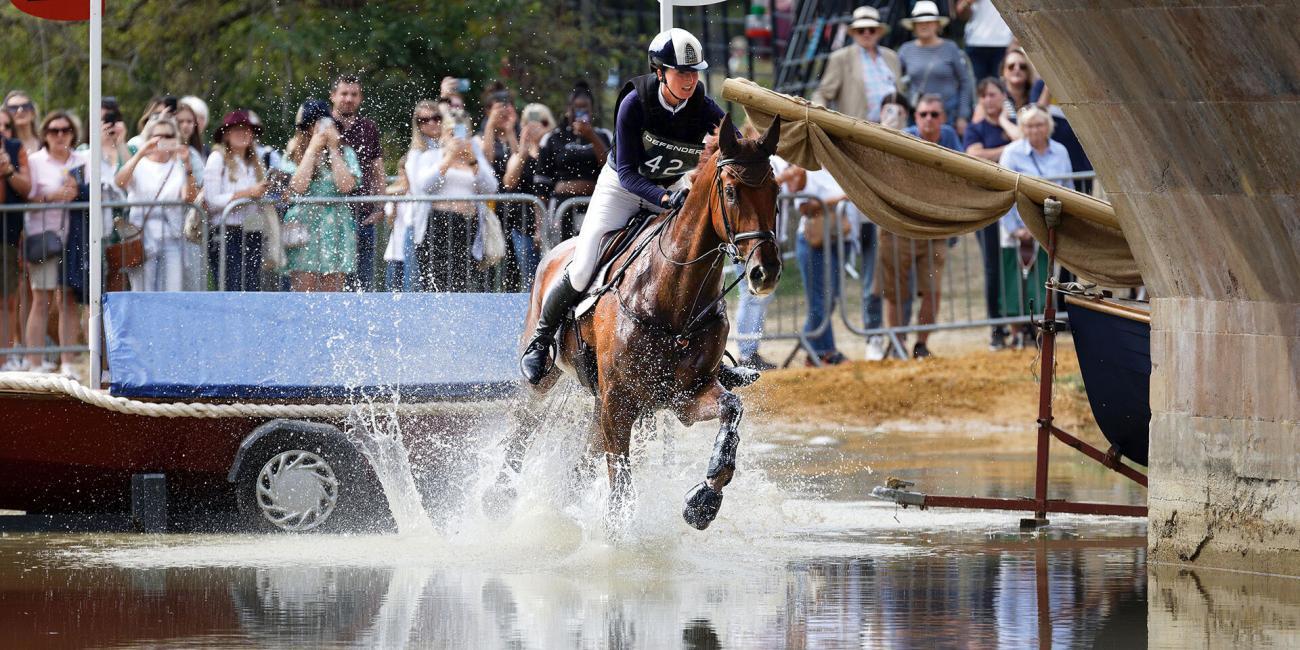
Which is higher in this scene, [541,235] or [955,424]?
[541,235]

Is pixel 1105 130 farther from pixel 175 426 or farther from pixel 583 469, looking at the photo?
pixel 175 426

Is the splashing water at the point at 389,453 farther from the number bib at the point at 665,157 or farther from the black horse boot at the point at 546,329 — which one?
the number bib at the point at 665,157

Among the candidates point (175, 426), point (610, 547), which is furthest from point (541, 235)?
point (610, 547)

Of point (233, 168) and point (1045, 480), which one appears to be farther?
point (233, 168)

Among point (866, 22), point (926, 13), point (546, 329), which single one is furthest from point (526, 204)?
point (926, 13)

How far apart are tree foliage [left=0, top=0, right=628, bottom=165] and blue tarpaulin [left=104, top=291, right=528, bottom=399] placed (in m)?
11.1

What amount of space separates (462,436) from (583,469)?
4.69 ft

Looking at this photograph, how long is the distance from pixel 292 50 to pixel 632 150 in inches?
528

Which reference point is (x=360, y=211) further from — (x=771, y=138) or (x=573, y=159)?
(x=771, y=138)

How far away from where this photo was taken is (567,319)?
12.9m

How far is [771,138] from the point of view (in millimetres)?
11195

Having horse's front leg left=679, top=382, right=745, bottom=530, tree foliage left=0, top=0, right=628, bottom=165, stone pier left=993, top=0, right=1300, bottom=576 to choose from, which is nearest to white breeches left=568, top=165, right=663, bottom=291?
horse's front leg left=679, top=382, right=745, bottom=530

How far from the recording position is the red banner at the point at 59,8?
45.2 ft

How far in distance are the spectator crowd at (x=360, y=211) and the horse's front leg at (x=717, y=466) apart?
2.95 meters
